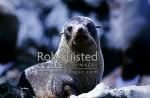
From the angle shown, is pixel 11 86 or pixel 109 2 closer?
pixel 11 86

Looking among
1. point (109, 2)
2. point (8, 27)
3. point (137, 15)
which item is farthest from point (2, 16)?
point (137, 15)

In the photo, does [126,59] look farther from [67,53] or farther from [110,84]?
[67,53]

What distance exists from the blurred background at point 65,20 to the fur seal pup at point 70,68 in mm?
117

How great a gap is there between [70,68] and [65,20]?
37 centimetres

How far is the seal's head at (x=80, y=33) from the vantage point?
315 centimetres

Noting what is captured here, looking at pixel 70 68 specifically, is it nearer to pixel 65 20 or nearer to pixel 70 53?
pixel 70 53

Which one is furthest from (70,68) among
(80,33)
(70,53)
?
(80,33)

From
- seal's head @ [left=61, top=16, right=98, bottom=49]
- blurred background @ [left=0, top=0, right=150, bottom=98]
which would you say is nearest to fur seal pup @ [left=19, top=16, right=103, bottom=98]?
seal's head @ [left=61, top=16, right=98, bottom=49]

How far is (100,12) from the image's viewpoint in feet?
11.5

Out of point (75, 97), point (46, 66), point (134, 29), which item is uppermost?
point (134, 29)

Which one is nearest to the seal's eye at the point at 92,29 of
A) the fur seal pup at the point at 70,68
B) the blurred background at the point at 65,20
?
the fur seal pup at the point at 70,68

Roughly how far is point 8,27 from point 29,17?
0.18 metres

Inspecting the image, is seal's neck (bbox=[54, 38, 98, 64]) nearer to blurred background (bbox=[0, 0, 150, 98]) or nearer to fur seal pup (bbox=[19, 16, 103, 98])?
fur seal pup (bbox=[19, 16, 103, 98])

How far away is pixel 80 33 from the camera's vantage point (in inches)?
124
